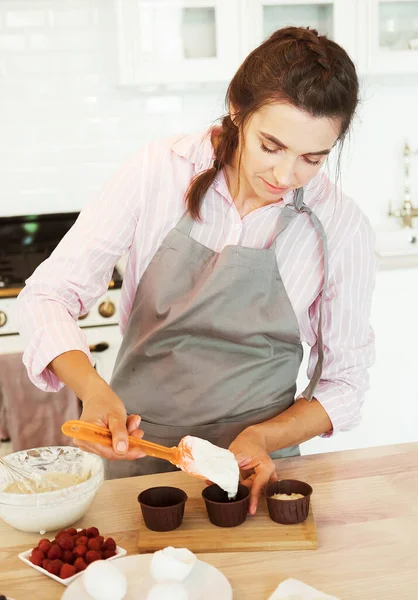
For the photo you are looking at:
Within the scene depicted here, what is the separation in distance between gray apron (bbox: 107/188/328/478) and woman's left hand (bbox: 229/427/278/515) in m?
0.11

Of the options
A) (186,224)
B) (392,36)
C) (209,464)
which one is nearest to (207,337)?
(186,224)

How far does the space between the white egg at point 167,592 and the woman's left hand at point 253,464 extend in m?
0.29

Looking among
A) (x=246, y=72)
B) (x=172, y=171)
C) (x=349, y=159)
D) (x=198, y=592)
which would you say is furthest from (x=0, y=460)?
(x=349, y=159)

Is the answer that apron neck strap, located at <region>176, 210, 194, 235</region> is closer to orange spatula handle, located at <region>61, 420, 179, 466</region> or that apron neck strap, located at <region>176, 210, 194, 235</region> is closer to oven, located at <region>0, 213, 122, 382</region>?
orange spatula handle, located at <region>61, 420, 179, 466</region>

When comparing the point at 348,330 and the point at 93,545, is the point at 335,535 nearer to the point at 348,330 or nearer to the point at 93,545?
the point at 93,545

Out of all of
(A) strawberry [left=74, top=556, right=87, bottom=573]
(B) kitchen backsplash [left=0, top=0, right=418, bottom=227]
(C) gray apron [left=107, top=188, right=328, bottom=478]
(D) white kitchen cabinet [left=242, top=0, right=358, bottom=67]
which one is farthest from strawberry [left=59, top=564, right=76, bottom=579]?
(B) kitchen backsplash [left=0, top=0, right=418, bottom=227]

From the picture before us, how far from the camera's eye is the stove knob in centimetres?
291

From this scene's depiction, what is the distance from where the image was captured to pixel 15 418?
8.95ft

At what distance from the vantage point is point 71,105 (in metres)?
3.30

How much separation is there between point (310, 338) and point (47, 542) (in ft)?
2.49

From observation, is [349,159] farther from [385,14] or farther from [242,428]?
[242,428]

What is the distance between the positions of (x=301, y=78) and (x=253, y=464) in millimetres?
672

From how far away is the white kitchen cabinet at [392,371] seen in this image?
9.92ft

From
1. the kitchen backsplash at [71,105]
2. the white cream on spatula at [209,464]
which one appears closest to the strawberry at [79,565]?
the white cream on spatula at [209,464]
